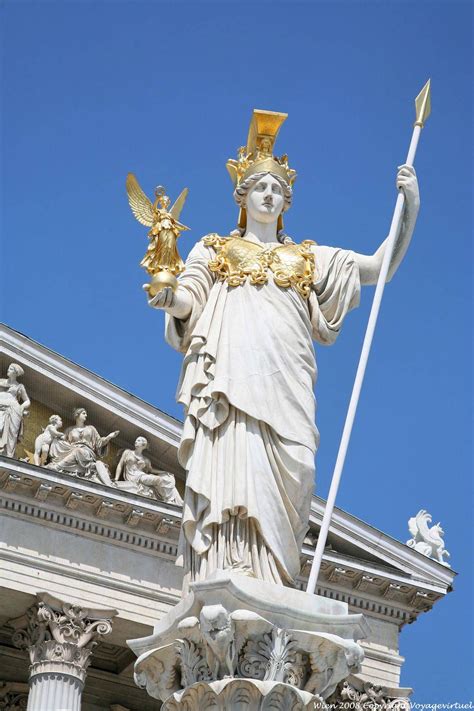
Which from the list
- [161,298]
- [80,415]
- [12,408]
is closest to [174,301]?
[161,298]

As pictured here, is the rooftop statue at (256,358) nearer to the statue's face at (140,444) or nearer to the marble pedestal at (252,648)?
the marble pedestal at (252,648)

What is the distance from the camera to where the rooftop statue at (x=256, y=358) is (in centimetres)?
827

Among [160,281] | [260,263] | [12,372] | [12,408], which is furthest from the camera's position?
[12,372]

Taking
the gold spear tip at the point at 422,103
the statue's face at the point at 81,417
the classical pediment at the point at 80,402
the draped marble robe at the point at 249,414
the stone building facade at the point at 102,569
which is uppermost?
the classical pediment at the point at 80,402

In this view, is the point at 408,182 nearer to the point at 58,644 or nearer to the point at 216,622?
the point at 216,622

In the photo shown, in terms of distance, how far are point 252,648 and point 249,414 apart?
3.98 feet

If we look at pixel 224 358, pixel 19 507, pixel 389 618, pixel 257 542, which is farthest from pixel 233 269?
pixel 389 618

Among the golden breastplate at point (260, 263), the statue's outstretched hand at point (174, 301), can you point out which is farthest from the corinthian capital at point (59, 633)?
the statue's outstretched hand at point (174, 301)

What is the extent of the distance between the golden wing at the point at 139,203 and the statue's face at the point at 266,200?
2.15 feet

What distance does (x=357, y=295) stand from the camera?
933 cm

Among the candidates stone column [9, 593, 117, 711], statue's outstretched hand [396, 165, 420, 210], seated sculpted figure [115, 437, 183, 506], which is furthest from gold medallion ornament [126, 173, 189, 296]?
seated sculpted figure [115, 437, 183, 506]

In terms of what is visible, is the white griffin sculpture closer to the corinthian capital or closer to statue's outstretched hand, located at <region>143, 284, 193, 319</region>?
the corinthian capital

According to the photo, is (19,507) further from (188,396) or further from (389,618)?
(188,396)

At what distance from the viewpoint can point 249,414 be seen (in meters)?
8.48
